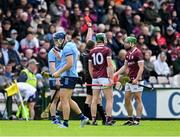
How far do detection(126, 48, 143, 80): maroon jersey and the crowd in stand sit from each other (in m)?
5.80

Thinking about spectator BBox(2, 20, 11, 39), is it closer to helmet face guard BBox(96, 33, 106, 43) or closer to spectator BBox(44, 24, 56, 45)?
spectator BBox(44, 24, 56, 45)

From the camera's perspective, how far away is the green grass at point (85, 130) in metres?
20.9

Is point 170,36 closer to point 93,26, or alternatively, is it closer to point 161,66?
point 161,66

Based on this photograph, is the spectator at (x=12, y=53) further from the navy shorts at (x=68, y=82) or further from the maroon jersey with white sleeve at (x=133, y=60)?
the navy shorts at (x=68, y=82)

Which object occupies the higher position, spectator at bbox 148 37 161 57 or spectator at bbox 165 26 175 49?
spectator at bbox 165 26 175 49

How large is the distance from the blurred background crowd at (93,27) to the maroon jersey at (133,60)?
5.48m


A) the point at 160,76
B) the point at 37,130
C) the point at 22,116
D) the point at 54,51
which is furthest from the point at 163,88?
the point at 37,130

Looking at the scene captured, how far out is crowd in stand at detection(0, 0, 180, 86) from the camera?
3122 cm

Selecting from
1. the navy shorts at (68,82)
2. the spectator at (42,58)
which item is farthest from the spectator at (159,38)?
the navy shorts at (68,82)

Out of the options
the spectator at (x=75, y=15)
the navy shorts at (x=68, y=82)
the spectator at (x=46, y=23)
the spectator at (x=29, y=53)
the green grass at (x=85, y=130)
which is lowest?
the green grass at (x=85, y=130)

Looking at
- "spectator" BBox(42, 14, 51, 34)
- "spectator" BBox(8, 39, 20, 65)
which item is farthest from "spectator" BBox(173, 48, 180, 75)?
"spectator" BBox(8, 39, 20, 65)

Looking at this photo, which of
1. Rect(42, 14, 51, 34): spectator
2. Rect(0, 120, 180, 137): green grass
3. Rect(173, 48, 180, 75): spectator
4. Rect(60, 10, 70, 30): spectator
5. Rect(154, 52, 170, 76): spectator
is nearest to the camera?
Rect(0, 120, 180, 137): green grass

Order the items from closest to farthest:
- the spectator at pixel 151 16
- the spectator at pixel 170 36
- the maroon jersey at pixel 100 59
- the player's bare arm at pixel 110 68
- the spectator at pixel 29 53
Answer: the player's bare arm at pixel 110 68
the maroon jersey at pixel 100 59
the spectator at pixel 29 53
the spectator at pixel 170 36
the spectator at pixel 151 16

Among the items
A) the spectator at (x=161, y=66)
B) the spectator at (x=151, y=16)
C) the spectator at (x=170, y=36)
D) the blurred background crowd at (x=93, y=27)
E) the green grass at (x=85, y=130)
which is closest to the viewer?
the green grass at (x=85, y=130)
